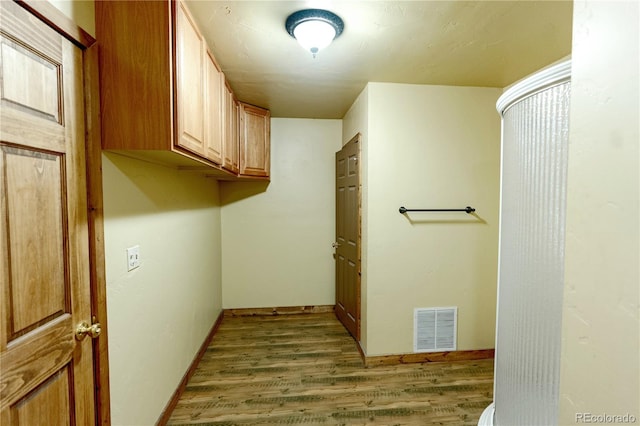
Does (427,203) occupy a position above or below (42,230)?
above

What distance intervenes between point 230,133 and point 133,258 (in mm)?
1343

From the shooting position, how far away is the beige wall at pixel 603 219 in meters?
0.59

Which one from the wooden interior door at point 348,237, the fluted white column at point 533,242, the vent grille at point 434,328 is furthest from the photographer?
the wooden interior door at point 348,237

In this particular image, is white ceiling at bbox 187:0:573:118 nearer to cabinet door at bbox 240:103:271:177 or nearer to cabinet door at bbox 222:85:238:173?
cabinet door at bbox 222:85:238:173

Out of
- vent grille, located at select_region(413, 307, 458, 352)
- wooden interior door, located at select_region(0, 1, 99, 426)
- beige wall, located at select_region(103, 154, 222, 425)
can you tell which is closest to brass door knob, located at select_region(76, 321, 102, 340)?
wooden interior door, located at select_region(0, 1, 99, 426)

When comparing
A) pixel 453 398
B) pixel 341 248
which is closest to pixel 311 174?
pixel 341 248

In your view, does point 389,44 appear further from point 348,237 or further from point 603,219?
point 348,237

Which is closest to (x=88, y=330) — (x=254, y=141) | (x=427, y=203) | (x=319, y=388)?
(x=319, y=388)

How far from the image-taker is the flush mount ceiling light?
1.46m

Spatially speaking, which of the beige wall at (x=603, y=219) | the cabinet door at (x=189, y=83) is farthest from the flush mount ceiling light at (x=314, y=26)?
the beige wall at (x=603, y=219)

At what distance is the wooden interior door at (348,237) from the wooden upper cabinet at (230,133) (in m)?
1.11

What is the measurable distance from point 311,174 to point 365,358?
6.82 feet

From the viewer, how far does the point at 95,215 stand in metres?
1.19

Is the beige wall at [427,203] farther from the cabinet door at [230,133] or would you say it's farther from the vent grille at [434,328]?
the cabinet door at [230,133]
